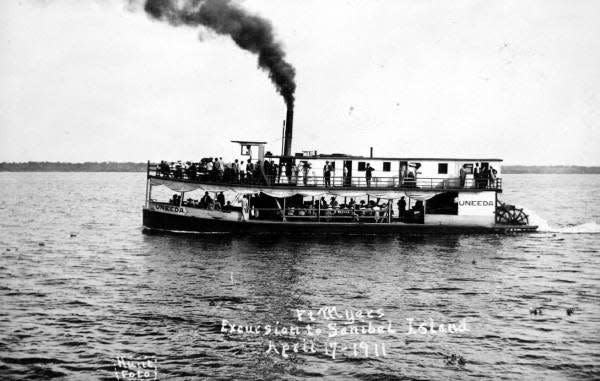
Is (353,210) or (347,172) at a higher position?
(347,172)

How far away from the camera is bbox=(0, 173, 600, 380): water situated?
1505 cm

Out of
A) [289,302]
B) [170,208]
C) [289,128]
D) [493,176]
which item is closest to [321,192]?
[289,128]

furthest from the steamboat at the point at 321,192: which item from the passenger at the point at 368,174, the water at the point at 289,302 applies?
the water at the point at 289,302

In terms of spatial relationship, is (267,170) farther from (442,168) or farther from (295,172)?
(442,168)

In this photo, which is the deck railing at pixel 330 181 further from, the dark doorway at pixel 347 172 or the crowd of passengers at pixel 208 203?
the crowd of passengers at pixel 208 203

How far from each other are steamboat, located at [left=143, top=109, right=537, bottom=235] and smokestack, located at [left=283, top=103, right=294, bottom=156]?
7 cm

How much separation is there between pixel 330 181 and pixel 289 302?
59.3 feet

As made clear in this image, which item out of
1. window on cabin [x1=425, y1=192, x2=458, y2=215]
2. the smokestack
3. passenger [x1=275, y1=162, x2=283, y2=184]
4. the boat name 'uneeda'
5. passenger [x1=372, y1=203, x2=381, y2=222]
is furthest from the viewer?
the smokestack

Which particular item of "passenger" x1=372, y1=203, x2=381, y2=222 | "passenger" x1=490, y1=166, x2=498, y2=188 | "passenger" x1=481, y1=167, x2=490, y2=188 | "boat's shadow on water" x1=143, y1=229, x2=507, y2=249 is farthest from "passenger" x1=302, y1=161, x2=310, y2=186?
"passenger" x1=490, y1=166, x2=498, y2=188

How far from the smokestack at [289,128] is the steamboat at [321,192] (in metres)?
0.07

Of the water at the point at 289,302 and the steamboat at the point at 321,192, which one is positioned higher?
the steamboat at the point at 321,192

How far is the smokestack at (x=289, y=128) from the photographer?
3909 centimetres

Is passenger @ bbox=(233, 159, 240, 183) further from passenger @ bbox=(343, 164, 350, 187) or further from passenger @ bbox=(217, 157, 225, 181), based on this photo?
passenger @ bbox=(343, 164, 350, 187)

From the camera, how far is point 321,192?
36906mm
